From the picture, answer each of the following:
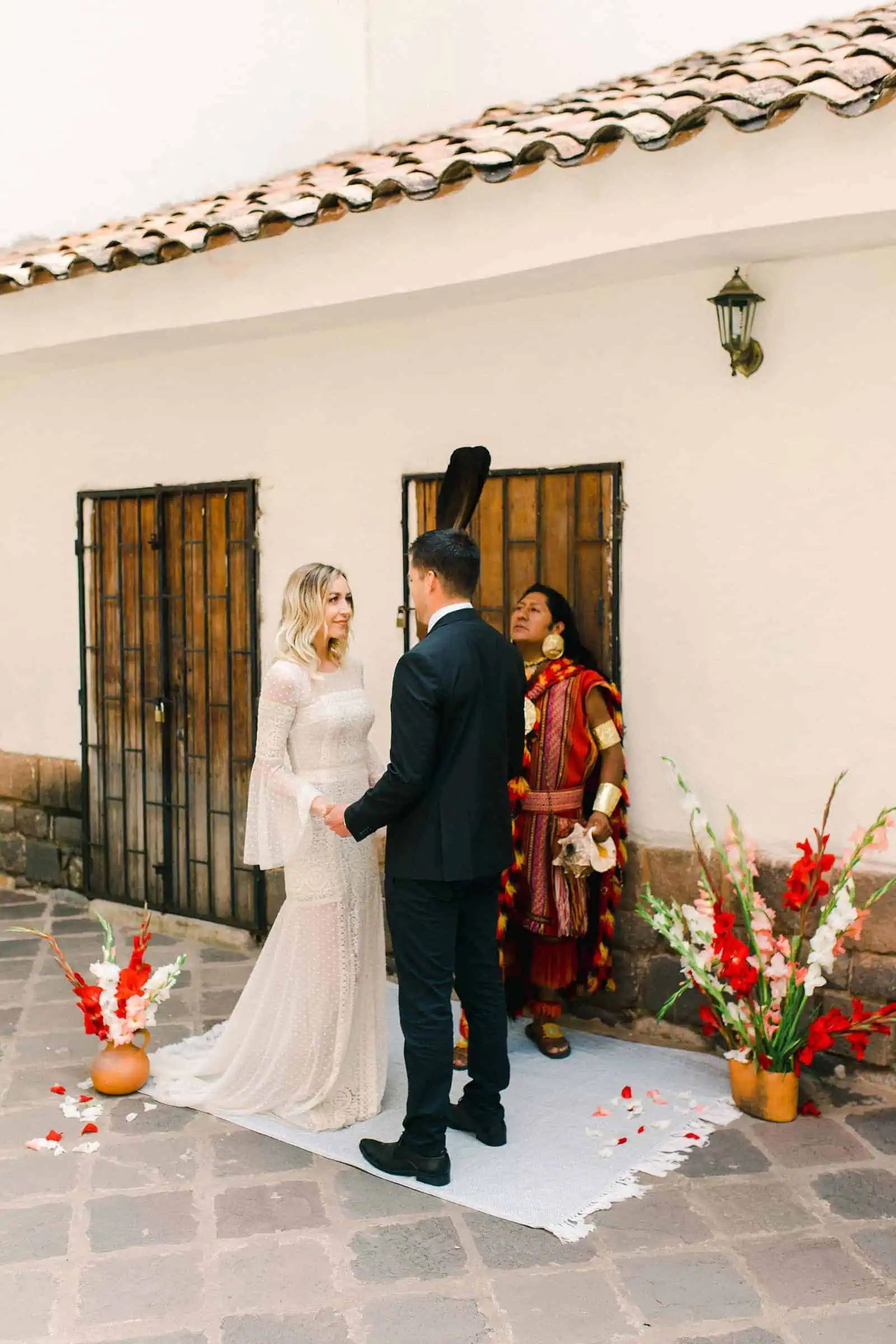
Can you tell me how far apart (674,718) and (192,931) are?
3.04m

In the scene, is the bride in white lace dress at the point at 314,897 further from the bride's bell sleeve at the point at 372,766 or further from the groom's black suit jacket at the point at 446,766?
the groom's black suit jacket at the point at 446,766

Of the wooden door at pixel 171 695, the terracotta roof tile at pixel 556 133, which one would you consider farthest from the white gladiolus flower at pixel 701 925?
the wooden door at pixel 171 695

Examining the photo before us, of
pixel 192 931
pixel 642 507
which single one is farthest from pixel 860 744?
pixel 192 931

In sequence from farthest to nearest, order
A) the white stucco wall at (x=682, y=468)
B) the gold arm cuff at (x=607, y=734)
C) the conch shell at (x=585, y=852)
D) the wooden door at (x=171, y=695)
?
the wooden door at (x=171, y=695)
the gold arm cuff at (x=607, y=734)
the conch shell at (x=585, y=852)
the white stucco wall at (x=682, y=468)

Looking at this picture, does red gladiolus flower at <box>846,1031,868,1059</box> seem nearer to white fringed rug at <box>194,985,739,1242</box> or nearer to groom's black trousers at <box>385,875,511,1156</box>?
white fringed rug at <box>194,985,739,1242</box>

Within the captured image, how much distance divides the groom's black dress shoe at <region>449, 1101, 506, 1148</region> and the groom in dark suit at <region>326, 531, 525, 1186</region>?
0.27 meters

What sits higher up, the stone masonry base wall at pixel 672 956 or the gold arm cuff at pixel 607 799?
the gold arm cuff at pixel 607 799

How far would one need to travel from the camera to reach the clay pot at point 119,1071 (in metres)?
4.78

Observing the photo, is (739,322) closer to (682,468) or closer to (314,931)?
(682,468)

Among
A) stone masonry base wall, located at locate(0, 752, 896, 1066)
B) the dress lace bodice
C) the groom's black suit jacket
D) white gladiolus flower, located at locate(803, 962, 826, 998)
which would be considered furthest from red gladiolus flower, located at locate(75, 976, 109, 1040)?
white gladiolus flower, located at locate(803, 962, 826, 998)

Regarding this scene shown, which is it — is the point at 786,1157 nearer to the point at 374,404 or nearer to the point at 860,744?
the point at 860,744

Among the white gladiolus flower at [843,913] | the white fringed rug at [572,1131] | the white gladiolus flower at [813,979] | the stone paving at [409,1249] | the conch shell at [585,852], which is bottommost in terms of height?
the stone paving at [409,1249]

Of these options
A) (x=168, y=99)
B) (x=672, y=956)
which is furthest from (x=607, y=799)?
(x=168, y=99)

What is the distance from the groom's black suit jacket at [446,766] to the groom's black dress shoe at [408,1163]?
0.87 meters
